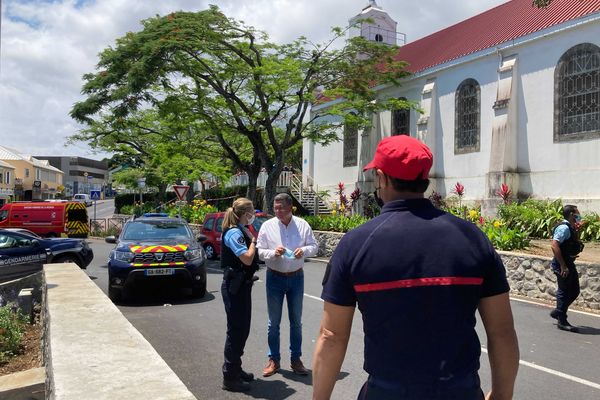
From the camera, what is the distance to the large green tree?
60.9 ft

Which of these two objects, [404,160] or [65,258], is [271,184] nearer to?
[65,258]

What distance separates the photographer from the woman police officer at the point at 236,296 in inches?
197

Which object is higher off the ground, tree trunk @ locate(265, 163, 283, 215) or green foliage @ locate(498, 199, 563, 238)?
tree trunk @ locate(265, 163, 283, 215)

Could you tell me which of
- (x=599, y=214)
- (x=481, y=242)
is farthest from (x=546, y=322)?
(x=599, y=214)

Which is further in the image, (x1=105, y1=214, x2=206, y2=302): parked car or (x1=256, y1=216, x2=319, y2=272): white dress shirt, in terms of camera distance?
(x1=105, y1=214, x2=206, y2=302): parked car

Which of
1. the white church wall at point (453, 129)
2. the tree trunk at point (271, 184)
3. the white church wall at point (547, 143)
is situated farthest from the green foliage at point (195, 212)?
the white church wall at point (547, 143)

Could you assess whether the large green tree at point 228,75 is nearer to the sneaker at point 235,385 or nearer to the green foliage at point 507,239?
the green foliage at point 507,239

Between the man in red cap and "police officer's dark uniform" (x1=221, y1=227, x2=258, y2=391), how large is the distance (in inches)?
118

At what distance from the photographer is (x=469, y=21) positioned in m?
29.1

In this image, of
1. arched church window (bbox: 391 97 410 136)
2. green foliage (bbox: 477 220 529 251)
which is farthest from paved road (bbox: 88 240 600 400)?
arched church window (bbox: 391 97 410 136)

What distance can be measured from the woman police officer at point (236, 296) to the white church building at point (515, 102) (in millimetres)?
17514

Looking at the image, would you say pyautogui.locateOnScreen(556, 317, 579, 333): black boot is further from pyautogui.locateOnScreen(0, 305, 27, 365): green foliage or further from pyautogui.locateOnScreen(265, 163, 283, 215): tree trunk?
pyautogui.locateOnScreen(265, 163, 283, 215): tree trunk

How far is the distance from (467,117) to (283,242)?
2204 centimetres

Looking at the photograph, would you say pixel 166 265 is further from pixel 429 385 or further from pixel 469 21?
pixel 469 21
